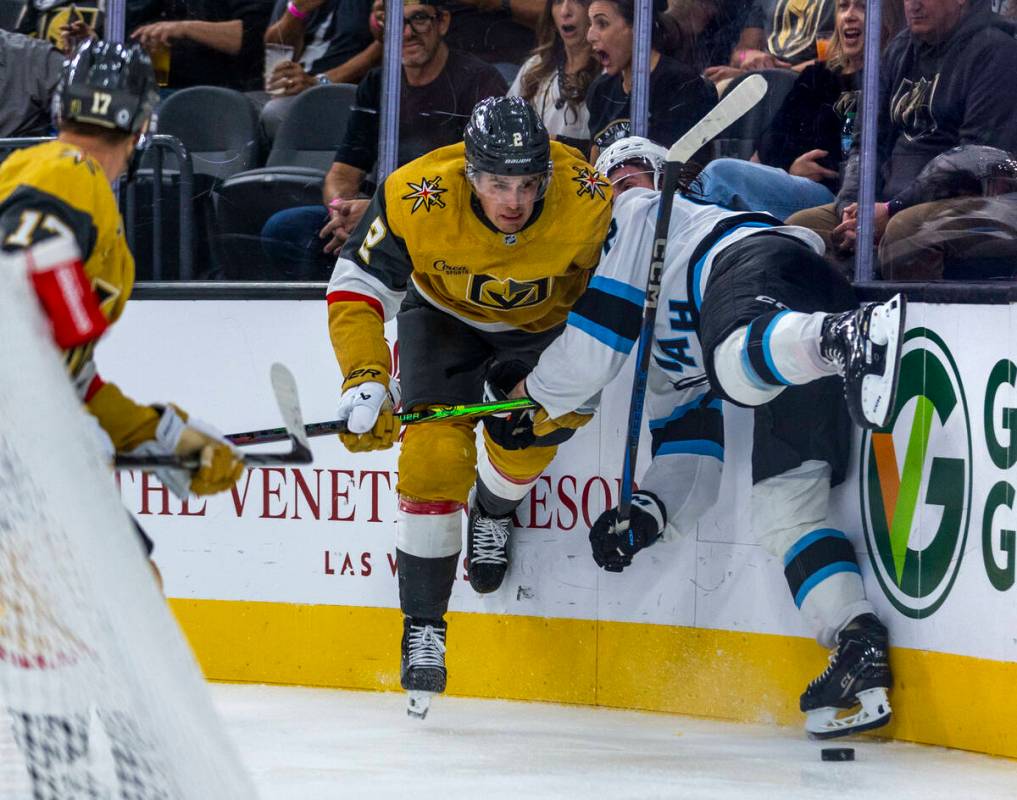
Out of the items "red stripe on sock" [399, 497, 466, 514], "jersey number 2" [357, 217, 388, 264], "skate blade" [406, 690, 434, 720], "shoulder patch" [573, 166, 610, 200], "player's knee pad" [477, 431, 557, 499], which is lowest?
"skate blade" [406, 690, 434, 720]

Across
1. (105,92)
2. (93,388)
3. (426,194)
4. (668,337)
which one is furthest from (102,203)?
(668,337)

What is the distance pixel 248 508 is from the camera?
3750 mm

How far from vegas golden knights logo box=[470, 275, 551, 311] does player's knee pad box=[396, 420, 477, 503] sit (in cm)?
25

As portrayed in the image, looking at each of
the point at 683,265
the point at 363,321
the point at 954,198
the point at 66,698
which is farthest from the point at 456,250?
the point at 66,698

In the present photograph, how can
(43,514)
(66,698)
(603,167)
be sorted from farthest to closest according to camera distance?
1. (603,167)
2. (66,698)
3. (43,514)

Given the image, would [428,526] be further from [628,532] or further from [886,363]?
Answer: [886,363]

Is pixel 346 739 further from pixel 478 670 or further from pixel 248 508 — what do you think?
pixel 248 508

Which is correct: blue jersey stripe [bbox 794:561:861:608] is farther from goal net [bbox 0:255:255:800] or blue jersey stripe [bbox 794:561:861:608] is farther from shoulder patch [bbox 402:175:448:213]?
goal net [bbox 0:255:255:800]

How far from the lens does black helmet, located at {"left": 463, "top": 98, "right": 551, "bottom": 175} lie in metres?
3.05

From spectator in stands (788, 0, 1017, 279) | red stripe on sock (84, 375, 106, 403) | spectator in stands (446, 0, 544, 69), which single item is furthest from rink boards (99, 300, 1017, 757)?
red stripe on sock (84, 375, 106, 403)

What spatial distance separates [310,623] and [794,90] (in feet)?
5.30

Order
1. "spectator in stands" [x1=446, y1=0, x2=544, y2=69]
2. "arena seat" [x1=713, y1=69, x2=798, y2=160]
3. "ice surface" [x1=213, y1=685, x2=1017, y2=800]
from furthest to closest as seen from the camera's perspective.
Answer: "spectator in stands" [x1=446, y1=0, x2=544, y2=69]
"arena seat" [x1=713, y1=69, x2=798, y2=160]
"ice surface" [x1=213, y1=685, x2=1017, y2=800]

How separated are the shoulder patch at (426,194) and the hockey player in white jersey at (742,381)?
0.35m

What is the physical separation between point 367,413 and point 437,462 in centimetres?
22
